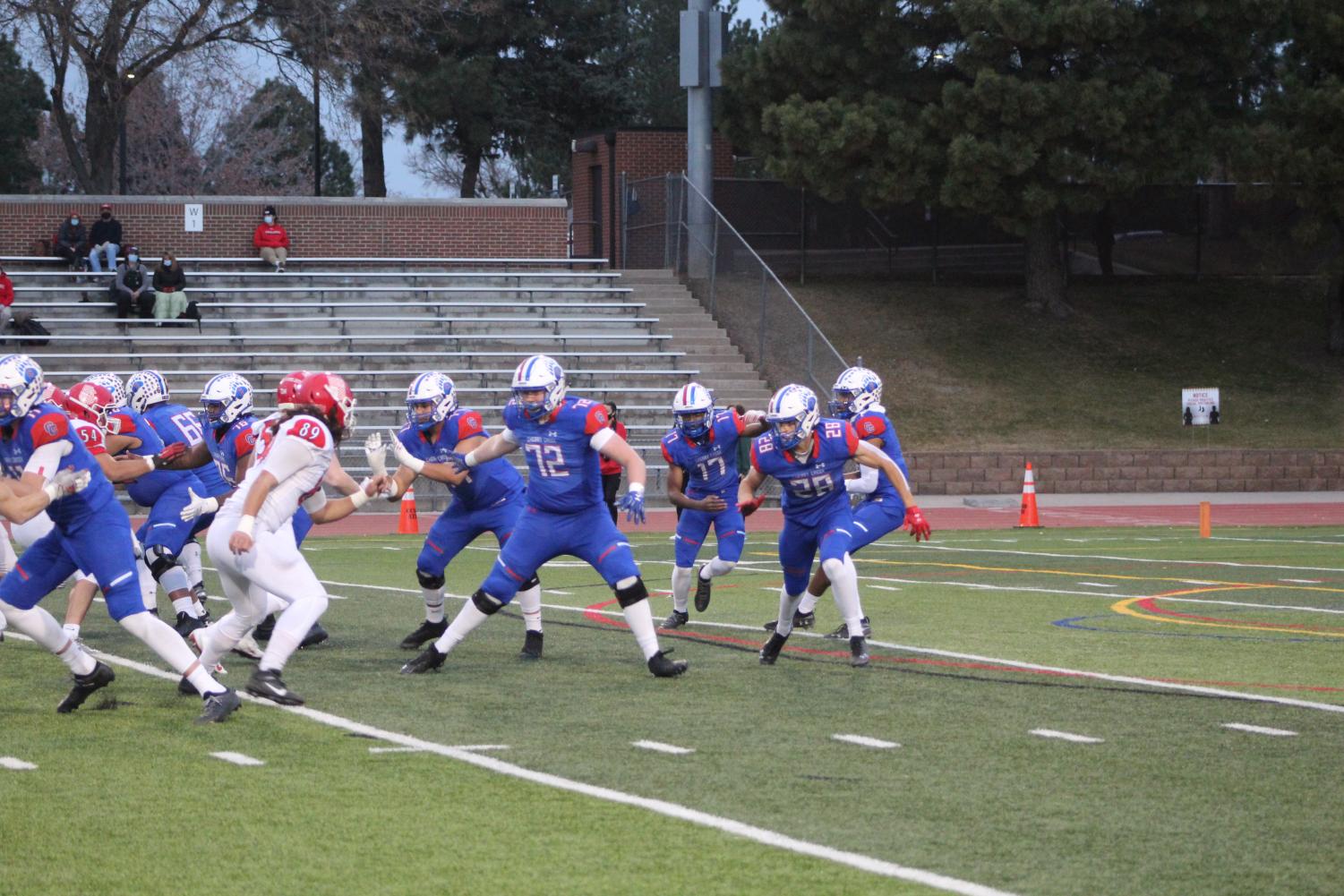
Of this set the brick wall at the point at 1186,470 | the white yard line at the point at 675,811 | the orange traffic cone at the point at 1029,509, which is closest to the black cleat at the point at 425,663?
the white yard line at the point at 675,811

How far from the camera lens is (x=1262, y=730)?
8.84m

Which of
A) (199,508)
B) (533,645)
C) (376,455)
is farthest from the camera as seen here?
(533,645)

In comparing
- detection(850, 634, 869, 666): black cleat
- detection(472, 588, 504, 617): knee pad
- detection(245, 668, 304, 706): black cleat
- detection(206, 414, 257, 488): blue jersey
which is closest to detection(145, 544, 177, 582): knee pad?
detection(206, 414, 257, 488): blue jersey

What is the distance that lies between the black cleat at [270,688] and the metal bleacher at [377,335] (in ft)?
59.0

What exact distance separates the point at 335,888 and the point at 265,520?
3.68 m

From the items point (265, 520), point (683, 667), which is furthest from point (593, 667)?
point (265, 520)

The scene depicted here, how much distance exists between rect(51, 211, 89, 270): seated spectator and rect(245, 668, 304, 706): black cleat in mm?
25711

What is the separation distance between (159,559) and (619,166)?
2716 centimetres

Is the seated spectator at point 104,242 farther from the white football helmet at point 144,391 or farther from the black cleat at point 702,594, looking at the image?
the black cleat at point 702,594

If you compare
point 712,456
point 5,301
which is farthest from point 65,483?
point 5,301

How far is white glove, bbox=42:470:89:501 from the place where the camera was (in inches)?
353

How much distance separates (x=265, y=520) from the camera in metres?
9.34

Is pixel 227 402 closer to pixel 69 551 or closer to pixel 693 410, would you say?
pixel 69 551

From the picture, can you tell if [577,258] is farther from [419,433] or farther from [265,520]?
[265,520]
